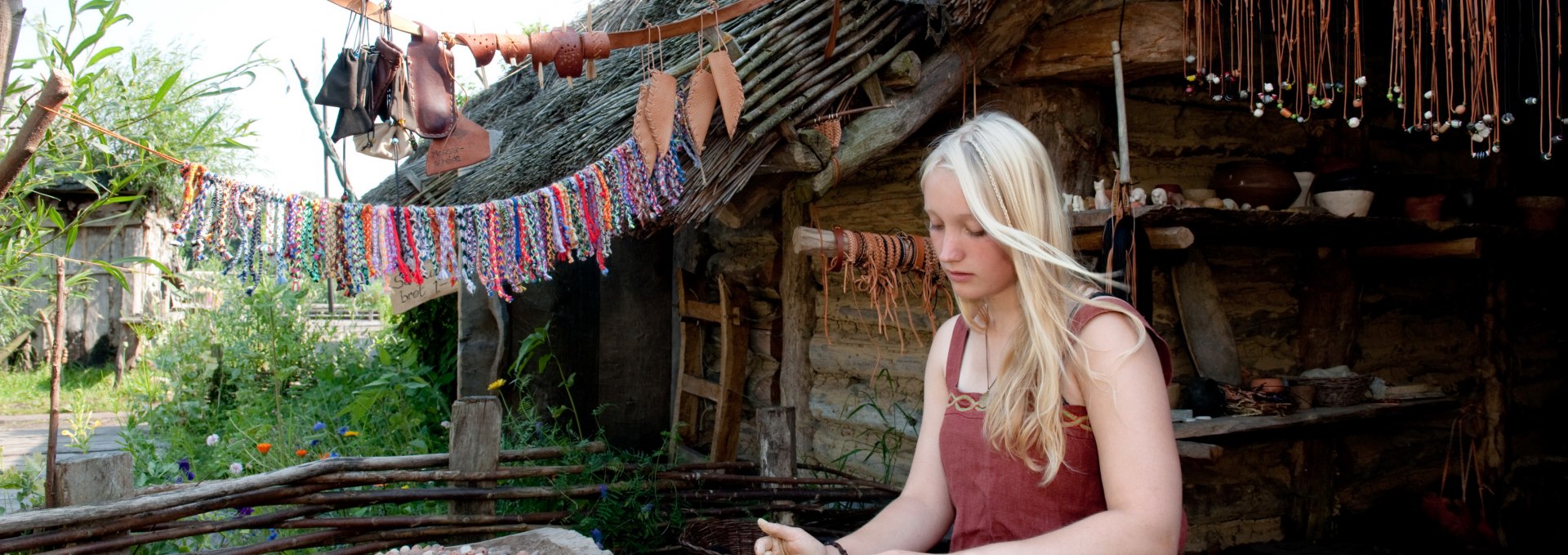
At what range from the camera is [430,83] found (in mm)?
2809

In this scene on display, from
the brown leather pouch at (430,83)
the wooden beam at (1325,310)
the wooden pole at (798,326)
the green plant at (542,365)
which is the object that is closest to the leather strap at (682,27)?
the brown leather pouch at (430,83)

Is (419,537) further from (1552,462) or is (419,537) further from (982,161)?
(1552,462)

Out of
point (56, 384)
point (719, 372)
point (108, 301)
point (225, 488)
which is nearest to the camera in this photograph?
point (56, 384)

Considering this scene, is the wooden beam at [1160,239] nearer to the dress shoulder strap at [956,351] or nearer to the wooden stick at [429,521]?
the dress shoulder strap at [956,351]

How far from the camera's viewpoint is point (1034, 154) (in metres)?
1.63

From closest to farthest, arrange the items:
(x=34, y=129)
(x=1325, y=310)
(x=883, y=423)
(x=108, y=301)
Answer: (x=34, y=129) → (x=1325, y=310) → (x=883, y=423) → (x=108, y=301)

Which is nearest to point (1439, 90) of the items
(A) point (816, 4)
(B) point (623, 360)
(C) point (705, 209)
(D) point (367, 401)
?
(A) point (816, 4)

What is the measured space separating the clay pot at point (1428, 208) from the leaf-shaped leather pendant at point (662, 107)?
126 inches

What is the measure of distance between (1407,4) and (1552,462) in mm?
2988

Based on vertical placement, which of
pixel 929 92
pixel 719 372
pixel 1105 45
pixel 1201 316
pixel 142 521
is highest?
pixel 1105 45

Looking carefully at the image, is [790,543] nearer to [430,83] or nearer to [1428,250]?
[430,83]

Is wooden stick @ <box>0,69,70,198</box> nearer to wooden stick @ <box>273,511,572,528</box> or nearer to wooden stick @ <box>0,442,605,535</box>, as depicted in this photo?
wooden stick @ <box>0,442,605,535</box>

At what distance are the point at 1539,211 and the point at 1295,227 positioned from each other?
80.1 inches

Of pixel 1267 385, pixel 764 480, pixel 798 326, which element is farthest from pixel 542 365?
pixel 1267 385
